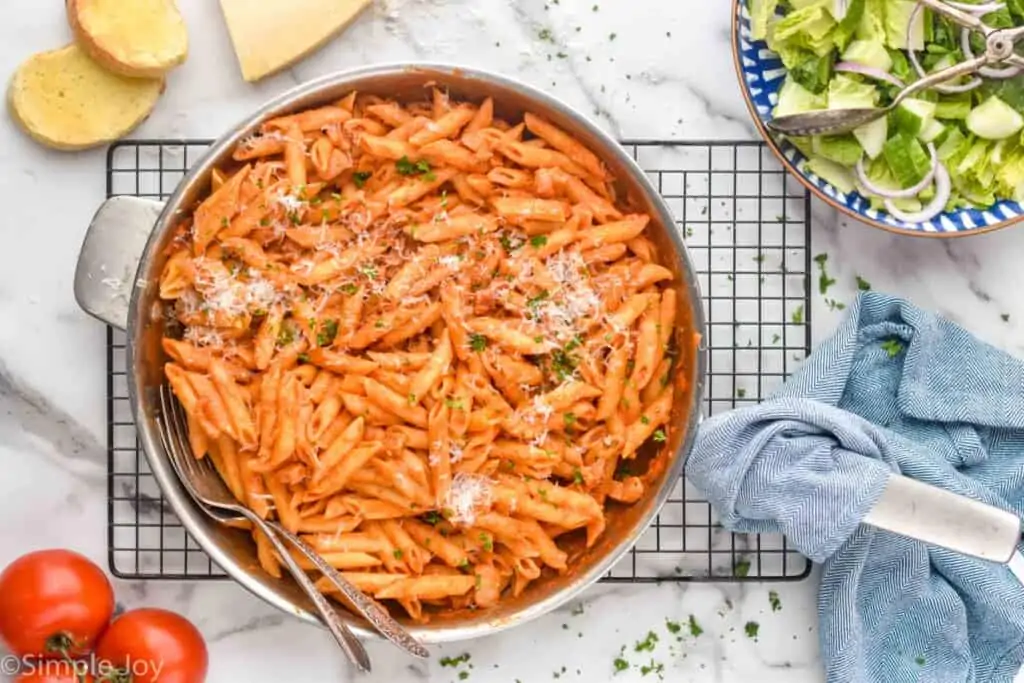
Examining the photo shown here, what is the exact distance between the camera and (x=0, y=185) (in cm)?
261

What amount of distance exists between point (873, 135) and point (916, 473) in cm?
71

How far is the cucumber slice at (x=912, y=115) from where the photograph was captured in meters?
2.44

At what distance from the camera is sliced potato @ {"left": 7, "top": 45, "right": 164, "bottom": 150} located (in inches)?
99.8

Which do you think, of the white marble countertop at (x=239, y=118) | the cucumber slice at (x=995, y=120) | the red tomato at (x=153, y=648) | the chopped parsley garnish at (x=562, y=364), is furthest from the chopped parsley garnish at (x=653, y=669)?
the cucumber slice at (x=995, y=120)

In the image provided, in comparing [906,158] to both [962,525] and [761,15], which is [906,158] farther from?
[962,525]

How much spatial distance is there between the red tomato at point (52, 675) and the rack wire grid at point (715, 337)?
0.75 ft

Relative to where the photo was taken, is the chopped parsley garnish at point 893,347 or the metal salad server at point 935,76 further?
the chopped parsley garnish at point 893,347

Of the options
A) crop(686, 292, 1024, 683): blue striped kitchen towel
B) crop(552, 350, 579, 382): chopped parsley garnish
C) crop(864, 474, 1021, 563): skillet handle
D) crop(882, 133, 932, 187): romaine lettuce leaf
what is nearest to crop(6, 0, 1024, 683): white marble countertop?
crop(686, 292, 1024, 683): blue striped kitchen towel

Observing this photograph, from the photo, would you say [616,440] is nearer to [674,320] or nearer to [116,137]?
[674,320]

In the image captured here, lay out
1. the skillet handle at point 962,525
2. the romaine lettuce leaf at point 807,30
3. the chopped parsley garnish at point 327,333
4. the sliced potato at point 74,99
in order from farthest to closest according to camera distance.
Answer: the sliced potato at point 74,99
the romaine lettuce leaf at point 807,30
the chopped parsley garnish at point 327,333
the skillet handle at point 962,525

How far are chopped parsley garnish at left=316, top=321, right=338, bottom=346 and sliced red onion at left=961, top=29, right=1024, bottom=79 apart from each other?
1417 mm

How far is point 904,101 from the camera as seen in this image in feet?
8.04

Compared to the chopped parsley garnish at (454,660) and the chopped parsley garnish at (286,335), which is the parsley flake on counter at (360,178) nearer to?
the chopped parsley garnish at (286,335)

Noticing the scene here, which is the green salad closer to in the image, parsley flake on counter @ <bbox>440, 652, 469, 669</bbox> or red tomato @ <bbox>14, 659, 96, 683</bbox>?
parsley flake on counter @ <bbox>440, 652, 469, 669</bbox>
